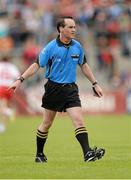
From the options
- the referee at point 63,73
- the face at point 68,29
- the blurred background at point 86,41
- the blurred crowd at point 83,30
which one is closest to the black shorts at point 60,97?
the referee at point 63,73

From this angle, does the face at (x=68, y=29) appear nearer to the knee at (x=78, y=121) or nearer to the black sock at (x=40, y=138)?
the knee at (x=78, y=121)

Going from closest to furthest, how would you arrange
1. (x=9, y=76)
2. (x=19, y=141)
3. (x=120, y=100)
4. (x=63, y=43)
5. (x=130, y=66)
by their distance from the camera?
(x=63, y=43), (x=19, y=141), (x=9, y=76), (x=120, y=100), (x=130, y=66)

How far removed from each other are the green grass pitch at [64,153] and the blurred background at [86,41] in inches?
190

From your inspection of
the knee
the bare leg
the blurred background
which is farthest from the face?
the blurred background

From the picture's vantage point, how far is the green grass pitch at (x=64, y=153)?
36.7 feet

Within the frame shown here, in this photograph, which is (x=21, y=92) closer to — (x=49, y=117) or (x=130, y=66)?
(x=130, y=66)

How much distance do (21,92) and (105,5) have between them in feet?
18.2

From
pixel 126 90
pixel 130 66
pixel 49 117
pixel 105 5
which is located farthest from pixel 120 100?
pixel 49 117

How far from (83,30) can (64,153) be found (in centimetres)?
1805

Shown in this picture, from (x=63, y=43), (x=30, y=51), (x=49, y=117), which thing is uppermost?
(x=63, y=43)

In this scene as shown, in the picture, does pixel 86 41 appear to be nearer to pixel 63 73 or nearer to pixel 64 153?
pixel 64 153

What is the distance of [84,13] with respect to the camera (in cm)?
3297

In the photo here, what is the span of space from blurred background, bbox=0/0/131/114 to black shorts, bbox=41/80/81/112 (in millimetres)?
18096

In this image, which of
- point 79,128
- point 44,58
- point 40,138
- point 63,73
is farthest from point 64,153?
point 44,58
